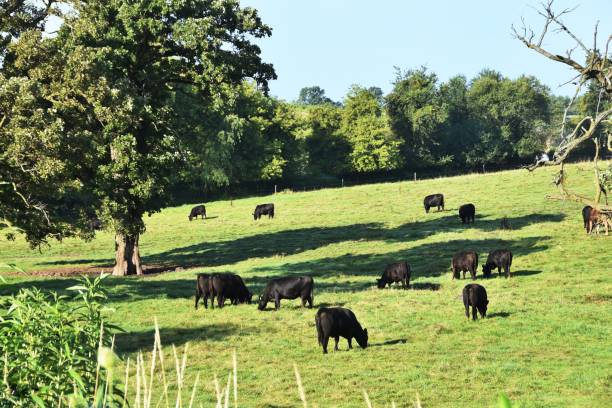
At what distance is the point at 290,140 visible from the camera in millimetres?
95500

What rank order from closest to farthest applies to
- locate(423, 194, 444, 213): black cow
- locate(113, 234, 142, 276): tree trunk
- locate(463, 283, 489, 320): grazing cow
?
1. locate(463, 283, 489, 320): grazing cow
2. locate(113, 234, 142, 276): tree trunk
3. locate(423, 194, 444, 213): black cow

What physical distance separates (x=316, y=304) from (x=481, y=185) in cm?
4162

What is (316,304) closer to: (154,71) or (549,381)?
(549,381)

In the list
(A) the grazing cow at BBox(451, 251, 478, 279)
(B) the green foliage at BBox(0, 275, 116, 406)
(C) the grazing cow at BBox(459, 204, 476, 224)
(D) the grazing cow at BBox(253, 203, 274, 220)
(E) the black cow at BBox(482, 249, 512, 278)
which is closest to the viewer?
(B) the green foliage at BBox(0, 275, 116, 406)

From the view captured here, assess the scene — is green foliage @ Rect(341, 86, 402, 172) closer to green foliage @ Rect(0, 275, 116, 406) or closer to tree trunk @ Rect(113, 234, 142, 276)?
tree trunk @ Rect(113, 234, 142, 276)

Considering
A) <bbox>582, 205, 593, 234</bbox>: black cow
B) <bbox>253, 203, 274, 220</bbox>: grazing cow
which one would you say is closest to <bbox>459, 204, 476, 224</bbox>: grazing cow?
<bbox>582, 205, 593, 234</bbox>: black cow

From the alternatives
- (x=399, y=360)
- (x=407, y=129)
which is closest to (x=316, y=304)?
(x=399, y=360)

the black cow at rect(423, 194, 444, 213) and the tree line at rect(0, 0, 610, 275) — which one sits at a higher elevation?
the tree line at rect(0, 0, 610, 275)

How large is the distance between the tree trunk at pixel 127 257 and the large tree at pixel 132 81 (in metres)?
0.06

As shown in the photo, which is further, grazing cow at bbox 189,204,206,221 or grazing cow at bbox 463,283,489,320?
grazing cow at bbox 189,204,206,221

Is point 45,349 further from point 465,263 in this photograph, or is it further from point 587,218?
point 587,218

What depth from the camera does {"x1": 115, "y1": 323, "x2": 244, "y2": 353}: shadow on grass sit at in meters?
22.5

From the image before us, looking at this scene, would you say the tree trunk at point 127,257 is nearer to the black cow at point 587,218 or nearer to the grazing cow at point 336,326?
the grazing cow at point 336,326

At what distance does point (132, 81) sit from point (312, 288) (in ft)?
60.8
